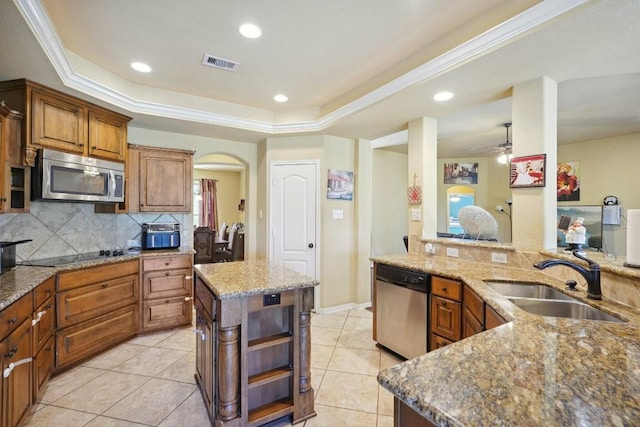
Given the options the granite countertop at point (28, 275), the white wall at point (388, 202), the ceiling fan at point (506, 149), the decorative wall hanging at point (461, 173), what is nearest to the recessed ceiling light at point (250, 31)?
the granite countertop at point (28, 275)

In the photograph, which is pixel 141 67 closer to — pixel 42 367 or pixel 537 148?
pixel 42 367

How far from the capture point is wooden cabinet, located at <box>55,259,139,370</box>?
8.14 ft

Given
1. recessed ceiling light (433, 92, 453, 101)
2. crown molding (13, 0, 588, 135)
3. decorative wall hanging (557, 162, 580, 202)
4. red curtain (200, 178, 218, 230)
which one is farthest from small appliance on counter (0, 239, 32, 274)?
decorative wall hanging (557, 162, 580, 202)

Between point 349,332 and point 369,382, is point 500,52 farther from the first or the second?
point 349,332

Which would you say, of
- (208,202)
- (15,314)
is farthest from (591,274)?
(208,202)

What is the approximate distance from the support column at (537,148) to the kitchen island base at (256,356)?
1.87 meters

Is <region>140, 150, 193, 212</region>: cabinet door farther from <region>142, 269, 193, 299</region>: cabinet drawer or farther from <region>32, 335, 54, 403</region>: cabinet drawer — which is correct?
<region>32, 335, 54, 403</region>: cabinet drawer

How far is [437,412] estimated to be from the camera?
0.71 metres

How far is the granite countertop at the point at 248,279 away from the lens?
174 cm

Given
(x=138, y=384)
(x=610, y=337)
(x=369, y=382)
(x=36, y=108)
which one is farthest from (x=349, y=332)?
(x=36, y=108)

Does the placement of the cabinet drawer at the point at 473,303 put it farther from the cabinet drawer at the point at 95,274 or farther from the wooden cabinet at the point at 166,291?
the cabinet drawer at the point at 95,274

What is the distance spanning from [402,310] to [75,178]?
10.5ft

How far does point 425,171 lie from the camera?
326 cm

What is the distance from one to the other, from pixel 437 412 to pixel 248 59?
2829 millimetres
